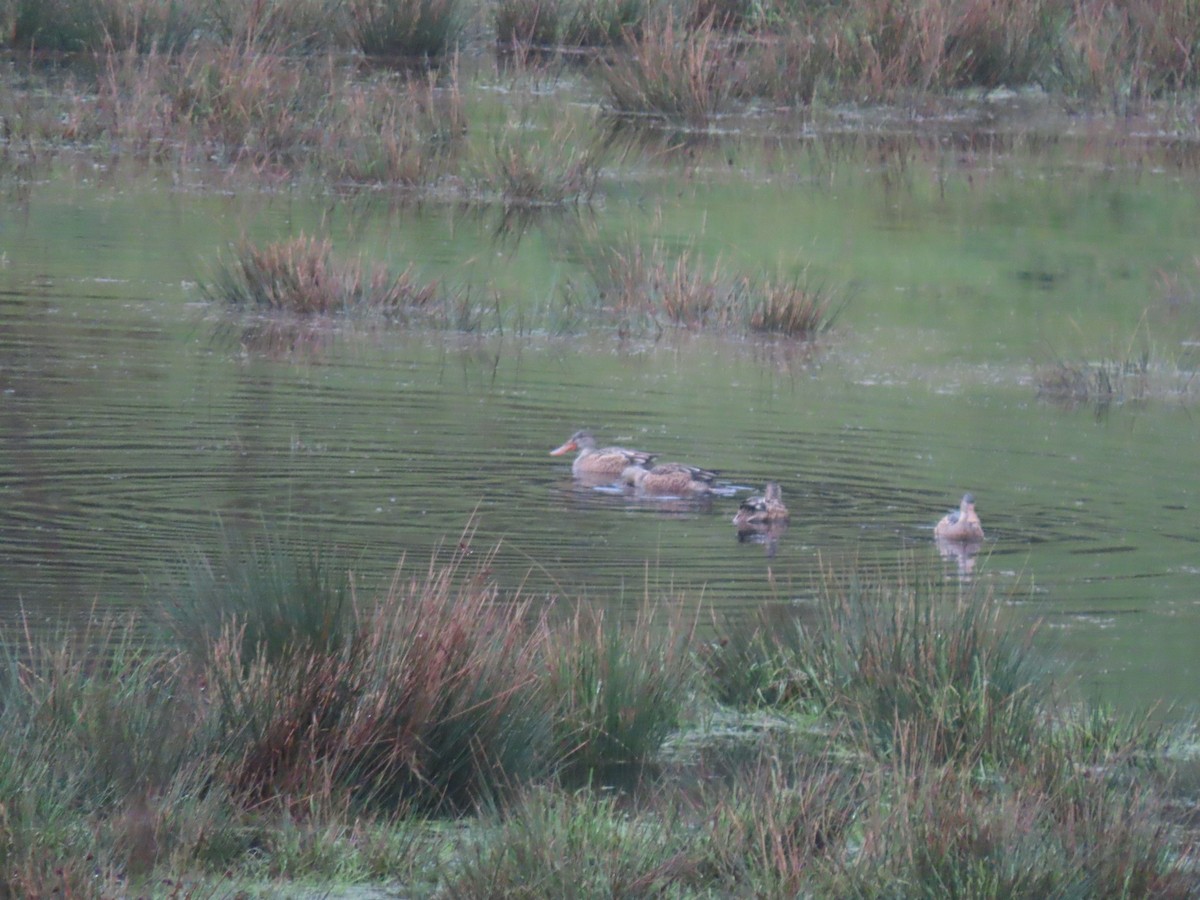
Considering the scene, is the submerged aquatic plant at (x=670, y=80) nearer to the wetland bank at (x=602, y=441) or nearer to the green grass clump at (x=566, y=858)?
the wetland bank at (x=602, y=441)

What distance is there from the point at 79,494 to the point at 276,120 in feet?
46.2

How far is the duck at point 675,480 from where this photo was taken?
1126 centimetres

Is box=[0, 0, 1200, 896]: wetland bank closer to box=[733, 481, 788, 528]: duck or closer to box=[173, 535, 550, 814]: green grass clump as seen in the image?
box=[173, 535, 550, 814]: green grass clump

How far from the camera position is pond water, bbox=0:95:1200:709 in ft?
31.4

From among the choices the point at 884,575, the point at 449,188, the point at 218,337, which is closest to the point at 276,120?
the point at 449,188

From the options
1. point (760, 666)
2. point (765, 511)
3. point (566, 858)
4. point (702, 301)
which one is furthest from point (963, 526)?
point (702, 301)

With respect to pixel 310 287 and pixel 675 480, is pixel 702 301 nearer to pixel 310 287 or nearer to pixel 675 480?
pixel 310 287

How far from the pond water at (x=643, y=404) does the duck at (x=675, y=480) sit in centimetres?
13

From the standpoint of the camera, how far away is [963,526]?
10172 mm

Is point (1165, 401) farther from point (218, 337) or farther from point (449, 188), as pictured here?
point (449, 188)

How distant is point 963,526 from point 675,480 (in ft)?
5.68

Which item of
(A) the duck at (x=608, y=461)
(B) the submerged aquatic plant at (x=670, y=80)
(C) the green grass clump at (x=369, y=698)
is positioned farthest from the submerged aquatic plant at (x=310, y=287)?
(B) the submerged aquatic plant at (x=670, y=80)

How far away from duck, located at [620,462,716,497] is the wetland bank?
0.14 metres

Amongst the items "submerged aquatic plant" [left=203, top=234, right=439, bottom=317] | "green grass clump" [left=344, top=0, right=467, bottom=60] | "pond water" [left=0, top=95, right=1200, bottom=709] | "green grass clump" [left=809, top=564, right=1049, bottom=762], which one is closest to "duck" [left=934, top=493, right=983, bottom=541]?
"pond water" [left=0, top=95, right=1200, bottom=709]
